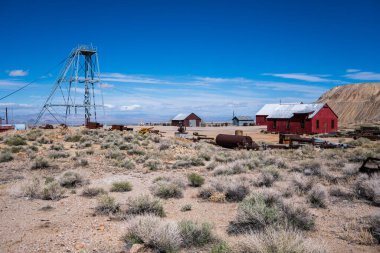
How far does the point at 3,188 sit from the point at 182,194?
5631 millimetres

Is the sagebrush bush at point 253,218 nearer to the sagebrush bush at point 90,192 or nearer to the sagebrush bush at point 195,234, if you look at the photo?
the sagebrush bush at point 195,234

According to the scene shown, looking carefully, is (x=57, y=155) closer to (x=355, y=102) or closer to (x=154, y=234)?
(x=154, y=234)

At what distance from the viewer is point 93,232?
6055mm

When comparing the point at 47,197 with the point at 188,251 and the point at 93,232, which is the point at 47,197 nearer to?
the point at 93,232

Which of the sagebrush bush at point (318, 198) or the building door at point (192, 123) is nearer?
the sagebrush bush at point (318, 198)

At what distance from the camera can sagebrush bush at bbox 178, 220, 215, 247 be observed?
5422mm

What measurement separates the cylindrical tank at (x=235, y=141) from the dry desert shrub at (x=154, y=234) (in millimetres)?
15973

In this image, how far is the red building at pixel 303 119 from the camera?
40.0 metres

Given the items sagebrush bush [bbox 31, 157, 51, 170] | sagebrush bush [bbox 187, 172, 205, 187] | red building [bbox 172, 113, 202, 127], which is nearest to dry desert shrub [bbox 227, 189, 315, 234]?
sagebrush bush [bbox 187, 172, 205, 187]

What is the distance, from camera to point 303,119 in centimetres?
4072

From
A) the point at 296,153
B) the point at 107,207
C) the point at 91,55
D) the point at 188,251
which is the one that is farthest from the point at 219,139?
the point at 91,55

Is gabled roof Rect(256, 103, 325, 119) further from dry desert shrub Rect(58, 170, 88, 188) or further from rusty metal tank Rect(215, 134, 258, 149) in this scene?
dry desert shrub Rect(58, 170, 88, 188)

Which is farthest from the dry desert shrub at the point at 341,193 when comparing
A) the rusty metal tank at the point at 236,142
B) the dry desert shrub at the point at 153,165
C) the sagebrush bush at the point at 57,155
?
the sagebrush bush at the point at 57,155

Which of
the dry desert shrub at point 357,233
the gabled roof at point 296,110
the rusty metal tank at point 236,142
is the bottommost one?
the dry desert shrub at point 357,233
